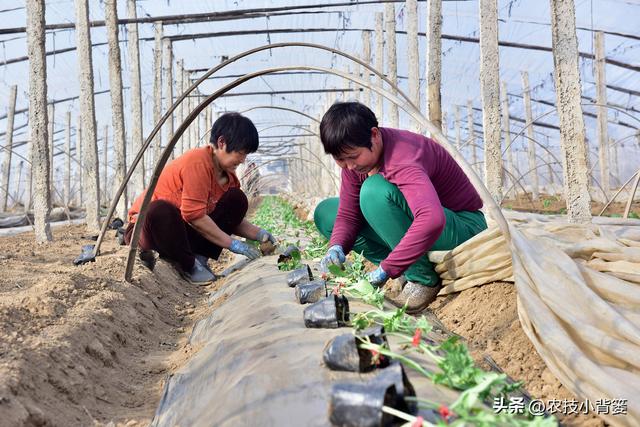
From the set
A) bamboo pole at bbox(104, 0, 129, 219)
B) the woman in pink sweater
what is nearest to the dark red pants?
the woman in pink sweater

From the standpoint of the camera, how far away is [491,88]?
610cm

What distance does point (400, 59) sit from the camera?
15.5 metres

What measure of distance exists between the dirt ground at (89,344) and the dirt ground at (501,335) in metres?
1.27

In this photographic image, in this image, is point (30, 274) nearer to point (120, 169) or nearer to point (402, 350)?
point (402, 350)

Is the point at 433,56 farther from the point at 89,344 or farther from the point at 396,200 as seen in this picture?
the point at 89,344

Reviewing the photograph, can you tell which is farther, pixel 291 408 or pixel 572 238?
pixel 572 238

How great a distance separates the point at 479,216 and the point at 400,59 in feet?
41.8

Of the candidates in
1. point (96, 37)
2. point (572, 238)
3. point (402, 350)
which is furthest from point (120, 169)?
point (402, 350)

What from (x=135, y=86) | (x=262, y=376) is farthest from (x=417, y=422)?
(x=135, y=86)

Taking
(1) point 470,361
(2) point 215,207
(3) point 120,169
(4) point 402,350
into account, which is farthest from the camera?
(3) point 120,169

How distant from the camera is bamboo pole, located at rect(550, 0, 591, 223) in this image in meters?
4.20

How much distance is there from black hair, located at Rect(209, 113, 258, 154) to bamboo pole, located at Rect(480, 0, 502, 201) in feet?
9.72

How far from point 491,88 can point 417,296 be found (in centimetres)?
353

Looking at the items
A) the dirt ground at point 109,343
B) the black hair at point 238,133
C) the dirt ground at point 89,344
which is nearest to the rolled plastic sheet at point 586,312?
the dirt ground at point 109,343
